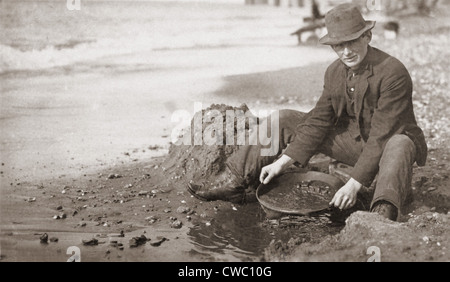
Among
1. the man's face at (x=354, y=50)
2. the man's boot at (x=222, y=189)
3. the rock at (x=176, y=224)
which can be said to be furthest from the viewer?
the man's boot at (x=222, y=189)

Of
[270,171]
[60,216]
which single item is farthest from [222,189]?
[60,216]

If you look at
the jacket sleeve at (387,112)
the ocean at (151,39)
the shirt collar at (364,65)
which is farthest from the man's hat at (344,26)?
the ocean at (151,39)

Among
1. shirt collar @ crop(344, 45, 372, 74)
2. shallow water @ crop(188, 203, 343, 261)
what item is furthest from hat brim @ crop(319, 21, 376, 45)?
shallow water @ crop(188, 203, 343, 261)

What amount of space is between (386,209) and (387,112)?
665 mm

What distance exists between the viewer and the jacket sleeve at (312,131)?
13.1ft

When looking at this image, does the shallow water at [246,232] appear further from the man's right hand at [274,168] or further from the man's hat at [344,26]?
the man's hat at [344,26]

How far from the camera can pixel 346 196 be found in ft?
11.7

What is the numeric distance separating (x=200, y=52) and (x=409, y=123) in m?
6.94

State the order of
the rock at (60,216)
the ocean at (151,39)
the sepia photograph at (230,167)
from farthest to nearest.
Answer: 1. the ocean at (151,39)
2. the rock at (60,216)
3. the sepia photograph at (230,167)

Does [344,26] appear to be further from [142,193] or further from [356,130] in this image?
[142,193]

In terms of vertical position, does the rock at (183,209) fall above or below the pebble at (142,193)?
below

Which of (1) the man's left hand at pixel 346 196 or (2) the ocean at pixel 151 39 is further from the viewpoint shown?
(2) the ocean at pixel 151 39

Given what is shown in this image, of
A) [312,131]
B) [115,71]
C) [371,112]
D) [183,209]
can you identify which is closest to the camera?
[371,112]

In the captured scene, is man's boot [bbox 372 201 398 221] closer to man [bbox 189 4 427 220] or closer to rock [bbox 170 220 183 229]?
man [bbox 189 4 427 220]
